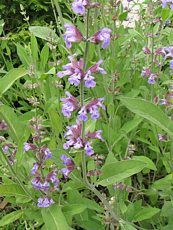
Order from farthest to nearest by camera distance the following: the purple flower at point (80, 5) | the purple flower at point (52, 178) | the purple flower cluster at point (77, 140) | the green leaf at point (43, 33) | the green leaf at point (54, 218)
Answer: the green leaf at point (43, 33)
the purple flower at point (52, 178)
the green leaf at point (54, 218)
the purple flower cluster at point (77, 140)
the purple flower at point (80, 5)

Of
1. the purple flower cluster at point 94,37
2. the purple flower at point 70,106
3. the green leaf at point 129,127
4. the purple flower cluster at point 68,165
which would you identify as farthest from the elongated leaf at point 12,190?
the purple flower cluster at point 94,37

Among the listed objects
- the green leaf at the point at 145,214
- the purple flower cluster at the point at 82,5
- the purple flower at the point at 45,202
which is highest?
the purple flower cluster at the point at 82,5

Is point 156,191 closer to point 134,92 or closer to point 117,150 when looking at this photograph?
point 117,150

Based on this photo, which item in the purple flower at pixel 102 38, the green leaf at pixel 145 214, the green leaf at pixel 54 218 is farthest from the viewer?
the green leaf at pixel 145 214

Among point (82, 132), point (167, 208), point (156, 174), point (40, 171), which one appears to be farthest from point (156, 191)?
point (82, 132)

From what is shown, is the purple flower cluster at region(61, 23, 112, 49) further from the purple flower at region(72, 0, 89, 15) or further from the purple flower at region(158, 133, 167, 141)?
the purple flower at region(158, 133, 167, 141)

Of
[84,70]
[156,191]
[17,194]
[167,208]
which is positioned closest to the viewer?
[84,70]

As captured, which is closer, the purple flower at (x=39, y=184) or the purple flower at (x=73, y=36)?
the purple flower at (x=73, y=36)

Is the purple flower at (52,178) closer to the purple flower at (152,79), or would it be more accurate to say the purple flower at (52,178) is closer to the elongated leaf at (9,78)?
the elongated leaf at (9,78)
